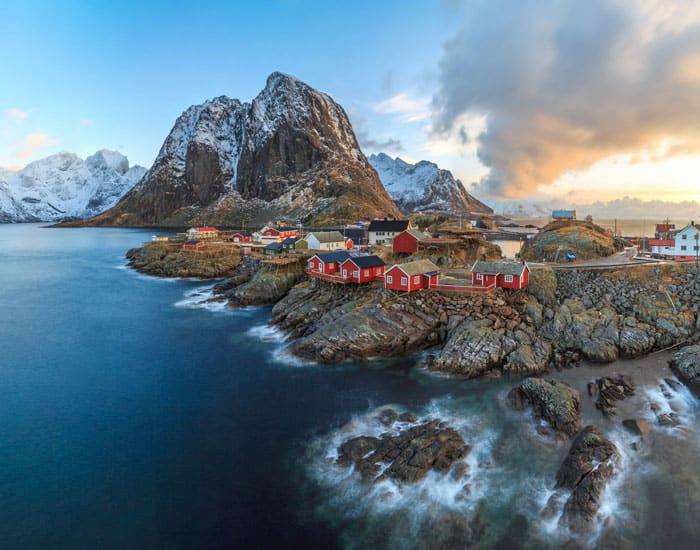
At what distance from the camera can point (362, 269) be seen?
153 ft

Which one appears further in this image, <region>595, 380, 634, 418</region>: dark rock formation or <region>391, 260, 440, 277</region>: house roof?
<region>391, 260, 440, 277</region>: house roof

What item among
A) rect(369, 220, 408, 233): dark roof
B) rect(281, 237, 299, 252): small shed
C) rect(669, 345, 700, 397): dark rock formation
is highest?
rect(369, 220, 408, 233): dark roof

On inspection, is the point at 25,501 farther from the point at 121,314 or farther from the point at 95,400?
the point at 121,314

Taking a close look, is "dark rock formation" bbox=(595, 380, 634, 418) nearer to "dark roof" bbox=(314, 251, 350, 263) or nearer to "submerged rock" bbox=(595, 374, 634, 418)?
"submerged rock" bbox=(595, 374, 634, 418)

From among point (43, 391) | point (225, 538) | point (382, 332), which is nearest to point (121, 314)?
point (43, 391)

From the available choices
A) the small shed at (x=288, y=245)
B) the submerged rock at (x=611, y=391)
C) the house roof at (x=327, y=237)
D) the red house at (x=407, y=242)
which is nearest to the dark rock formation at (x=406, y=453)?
the submerged rock at (x=611, y=391)

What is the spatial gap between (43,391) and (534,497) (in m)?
36.0

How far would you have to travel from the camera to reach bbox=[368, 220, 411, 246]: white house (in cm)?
7500

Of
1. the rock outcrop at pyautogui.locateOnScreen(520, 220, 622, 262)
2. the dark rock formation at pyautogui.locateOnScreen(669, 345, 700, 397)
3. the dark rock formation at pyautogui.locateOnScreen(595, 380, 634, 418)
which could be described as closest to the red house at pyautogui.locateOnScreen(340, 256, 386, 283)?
the rock outcrop at pyautogui.locateOnScreen(520, 220, 622, 262)

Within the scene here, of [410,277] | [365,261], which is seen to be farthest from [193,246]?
[410,277]

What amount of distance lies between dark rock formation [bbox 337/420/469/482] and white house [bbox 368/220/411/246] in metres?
54.0

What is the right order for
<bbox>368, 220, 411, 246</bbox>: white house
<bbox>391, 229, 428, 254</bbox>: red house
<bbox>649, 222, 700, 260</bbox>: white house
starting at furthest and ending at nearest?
<bbox>368, 220, 411, 246</bbox>: white house → <bbox>391, 229, 428, 254</bbox>: red house → <bbox>649, 222, 700, 260</bbox>: white house

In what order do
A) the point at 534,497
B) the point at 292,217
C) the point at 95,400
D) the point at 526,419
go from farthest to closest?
the point at 292,217 → the point at 95,400 → the point at 526,419 → the point at 534,497

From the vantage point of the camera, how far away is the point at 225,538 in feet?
56.9
